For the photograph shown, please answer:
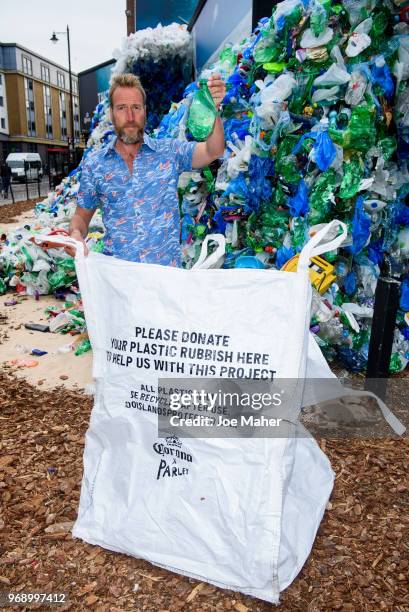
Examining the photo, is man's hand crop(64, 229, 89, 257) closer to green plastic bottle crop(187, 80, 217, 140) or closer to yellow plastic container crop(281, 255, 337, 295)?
green plastic bottle crop(187, 80, 217, 140)

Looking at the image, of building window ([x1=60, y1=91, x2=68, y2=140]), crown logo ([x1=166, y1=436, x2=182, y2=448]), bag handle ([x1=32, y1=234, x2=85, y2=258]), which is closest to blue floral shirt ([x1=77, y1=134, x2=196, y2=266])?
bag handle ([x1=32, y1=234, x2=85, y2=258])

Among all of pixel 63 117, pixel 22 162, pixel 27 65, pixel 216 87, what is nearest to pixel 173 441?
pixel 216 87

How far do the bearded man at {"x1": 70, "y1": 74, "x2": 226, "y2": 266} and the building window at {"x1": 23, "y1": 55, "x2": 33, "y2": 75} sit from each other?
2337 inches

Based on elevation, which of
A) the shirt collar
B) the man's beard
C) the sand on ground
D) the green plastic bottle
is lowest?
the sand on ground

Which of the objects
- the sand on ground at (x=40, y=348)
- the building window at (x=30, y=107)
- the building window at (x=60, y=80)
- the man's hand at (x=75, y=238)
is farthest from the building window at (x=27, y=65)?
the man's hand at (x=75, y=238)

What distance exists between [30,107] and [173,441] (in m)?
60.4

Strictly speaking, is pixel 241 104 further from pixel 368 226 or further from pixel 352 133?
pixel 368 226

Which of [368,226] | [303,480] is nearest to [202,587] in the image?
[303,480]

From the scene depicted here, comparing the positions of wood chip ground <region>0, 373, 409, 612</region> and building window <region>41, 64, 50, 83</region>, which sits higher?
building window <region>41, 64, 50, 83</region>

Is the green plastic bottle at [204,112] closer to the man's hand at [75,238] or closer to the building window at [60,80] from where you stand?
the man's hand at [75,238]

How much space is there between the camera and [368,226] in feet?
11.2

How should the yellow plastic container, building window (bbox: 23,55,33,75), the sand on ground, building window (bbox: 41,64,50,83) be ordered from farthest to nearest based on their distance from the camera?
1. building window (bbox: 41,64,50,83)
2. building window (bbox: 23,55,33,75)
3. the sand on ground
4. the yellow plastic container

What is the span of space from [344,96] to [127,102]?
191 cm

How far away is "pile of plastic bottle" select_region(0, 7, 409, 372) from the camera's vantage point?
3.30 metres
